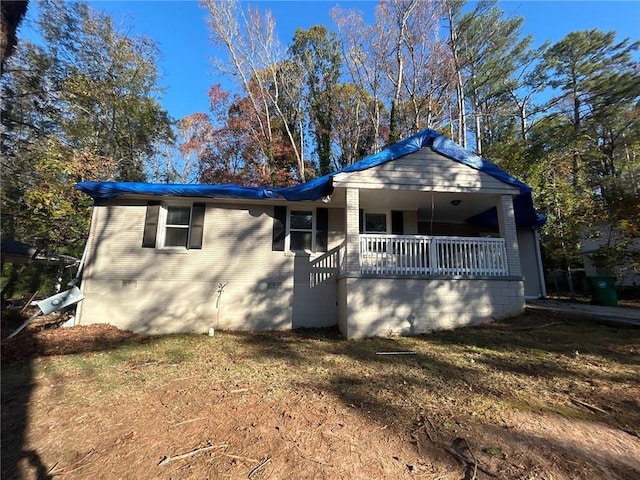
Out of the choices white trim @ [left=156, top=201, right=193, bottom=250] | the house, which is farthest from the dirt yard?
white trim @ [left=156, top=201, right=193, bottom=250]

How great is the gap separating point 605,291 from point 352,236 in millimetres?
7495

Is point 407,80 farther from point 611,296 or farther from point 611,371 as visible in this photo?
point 611,371

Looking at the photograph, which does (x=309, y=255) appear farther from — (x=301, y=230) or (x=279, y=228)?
(x=279, y=228)

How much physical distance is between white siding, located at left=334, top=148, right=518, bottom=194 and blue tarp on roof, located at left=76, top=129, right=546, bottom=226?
0.39 feet

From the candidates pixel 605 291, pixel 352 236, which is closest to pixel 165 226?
pixel 352 236

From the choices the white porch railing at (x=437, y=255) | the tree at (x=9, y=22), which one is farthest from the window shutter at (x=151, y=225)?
the white porch railing at (x=437, y=255)

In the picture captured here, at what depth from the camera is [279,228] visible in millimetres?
8461

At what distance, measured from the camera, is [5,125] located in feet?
38.8

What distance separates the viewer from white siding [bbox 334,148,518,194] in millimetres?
7414

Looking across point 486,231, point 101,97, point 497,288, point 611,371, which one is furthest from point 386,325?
point 101,97

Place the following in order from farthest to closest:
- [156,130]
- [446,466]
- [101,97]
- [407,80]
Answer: [156,130], [407,80], [101,97], [446,466]

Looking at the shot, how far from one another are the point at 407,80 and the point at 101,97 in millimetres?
15596

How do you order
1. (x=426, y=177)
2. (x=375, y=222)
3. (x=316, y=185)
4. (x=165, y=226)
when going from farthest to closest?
(x=375, y=222)
(x=165, y=226)
(x=316, y=185)
(x=426, y=177)

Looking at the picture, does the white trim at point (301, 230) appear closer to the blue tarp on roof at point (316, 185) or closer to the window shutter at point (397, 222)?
the blue tarp on roof at point (316, 185)
